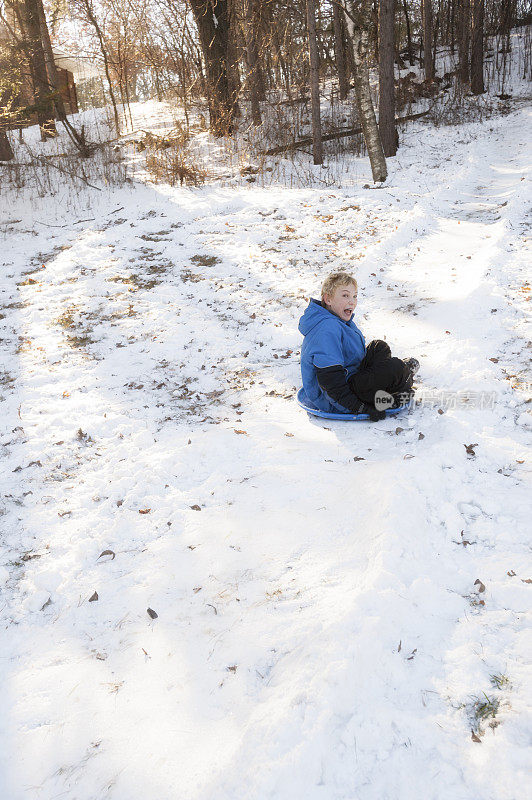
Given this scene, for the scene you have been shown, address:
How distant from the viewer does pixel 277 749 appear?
189 centimetres

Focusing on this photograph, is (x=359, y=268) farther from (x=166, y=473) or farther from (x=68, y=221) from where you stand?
(x=68, y=221)

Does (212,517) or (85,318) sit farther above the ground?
(85,318)

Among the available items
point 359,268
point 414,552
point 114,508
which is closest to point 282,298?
point 359,268

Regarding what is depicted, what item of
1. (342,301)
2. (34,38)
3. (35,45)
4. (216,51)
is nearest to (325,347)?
(342,301)

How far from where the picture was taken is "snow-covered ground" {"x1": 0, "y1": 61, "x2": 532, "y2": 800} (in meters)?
1.90

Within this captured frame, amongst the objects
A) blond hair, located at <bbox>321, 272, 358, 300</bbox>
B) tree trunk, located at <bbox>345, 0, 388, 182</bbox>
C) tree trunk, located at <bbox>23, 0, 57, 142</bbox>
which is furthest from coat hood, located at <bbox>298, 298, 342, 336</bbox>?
tree trunk, located at <bbox>23, 0, 57, 142</bbox>

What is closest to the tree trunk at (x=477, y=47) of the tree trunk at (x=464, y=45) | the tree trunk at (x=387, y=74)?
the tree trunk at (x=464, y=45)

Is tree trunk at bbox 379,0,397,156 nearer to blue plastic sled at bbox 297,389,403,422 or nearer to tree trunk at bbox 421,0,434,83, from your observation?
tree trunk at bbox 421,0,434,83

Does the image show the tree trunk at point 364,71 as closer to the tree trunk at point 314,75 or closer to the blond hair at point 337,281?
the tree trunk at point 314,75

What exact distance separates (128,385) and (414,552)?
3395 millimetres

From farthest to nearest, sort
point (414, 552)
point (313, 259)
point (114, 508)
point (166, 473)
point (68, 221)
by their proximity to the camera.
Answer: point (68, 221)
point (313, 259)
point (166, 473)
point (114, 508)
point (414, 552)

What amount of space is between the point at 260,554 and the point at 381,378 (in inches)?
67.5

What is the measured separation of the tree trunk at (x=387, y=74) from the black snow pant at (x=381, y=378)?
12.0 metres

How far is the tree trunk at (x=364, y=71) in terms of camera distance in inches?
384
